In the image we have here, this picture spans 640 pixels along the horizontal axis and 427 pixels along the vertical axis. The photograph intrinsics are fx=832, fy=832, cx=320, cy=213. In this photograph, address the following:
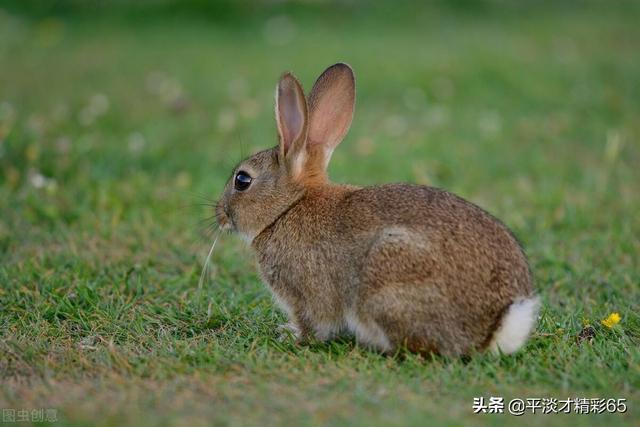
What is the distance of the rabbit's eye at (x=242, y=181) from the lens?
4.94 metres

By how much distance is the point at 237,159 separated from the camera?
762 cm

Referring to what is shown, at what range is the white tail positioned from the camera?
403 centimetres

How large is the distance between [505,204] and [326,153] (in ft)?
8.04

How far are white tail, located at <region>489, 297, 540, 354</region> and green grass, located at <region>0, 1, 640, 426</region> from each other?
0.09 metres

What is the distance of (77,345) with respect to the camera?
4266 millimetres

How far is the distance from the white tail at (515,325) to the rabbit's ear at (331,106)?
4.83 feet

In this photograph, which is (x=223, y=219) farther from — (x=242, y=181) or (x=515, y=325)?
(x=515, y=325)

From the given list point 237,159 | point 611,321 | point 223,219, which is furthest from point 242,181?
point 237,159

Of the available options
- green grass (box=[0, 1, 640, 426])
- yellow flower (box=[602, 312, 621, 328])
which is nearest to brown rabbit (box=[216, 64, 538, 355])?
green grass (box=[0, 1, 640, 426])

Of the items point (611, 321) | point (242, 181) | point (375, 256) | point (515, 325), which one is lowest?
point (611, 321)

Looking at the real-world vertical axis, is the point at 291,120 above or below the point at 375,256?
above

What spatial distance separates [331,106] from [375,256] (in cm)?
124

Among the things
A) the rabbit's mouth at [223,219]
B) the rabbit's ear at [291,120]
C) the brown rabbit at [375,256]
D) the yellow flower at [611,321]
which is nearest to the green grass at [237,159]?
the yellow flower at [611,321]

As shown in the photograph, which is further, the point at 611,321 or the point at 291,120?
the point at 291,120
